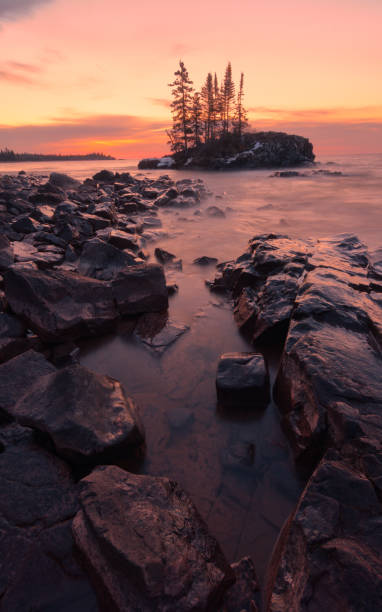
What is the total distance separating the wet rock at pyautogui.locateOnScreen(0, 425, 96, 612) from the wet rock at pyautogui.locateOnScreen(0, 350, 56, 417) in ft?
1.62

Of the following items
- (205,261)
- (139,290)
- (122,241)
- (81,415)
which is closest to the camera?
(81,415)

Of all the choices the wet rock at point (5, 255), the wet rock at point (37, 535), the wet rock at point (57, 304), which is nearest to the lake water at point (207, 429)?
the wet rock at point (57, 304)

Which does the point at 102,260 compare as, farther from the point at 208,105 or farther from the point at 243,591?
the point at 208,105

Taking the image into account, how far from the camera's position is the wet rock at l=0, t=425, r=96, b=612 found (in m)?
1.52

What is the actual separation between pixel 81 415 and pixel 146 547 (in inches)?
40.1

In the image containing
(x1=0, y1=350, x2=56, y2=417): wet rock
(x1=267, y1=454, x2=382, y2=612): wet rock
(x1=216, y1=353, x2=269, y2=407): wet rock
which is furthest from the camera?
(x1=216, y1=353, x2=269, y2=407): wet rock

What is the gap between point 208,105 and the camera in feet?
173

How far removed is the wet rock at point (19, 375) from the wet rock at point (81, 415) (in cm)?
11

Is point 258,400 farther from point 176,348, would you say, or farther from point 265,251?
point 265,251

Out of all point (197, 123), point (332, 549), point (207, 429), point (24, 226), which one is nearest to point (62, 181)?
point (24, 226)

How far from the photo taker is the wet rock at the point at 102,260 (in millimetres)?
5531

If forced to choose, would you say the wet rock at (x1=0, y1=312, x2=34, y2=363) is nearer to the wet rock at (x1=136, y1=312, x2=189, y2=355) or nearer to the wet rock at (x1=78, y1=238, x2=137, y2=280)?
the wet rock at (x1=136, y1=312, x2=189, y2=355)

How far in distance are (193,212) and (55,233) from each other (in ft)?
23.3

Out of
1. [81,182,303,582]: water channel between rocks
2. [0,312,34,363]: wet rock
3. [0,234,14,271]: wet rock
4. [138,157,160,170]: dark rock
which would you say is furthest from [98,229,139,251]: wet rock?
[138,157,160,170]: dark rock
